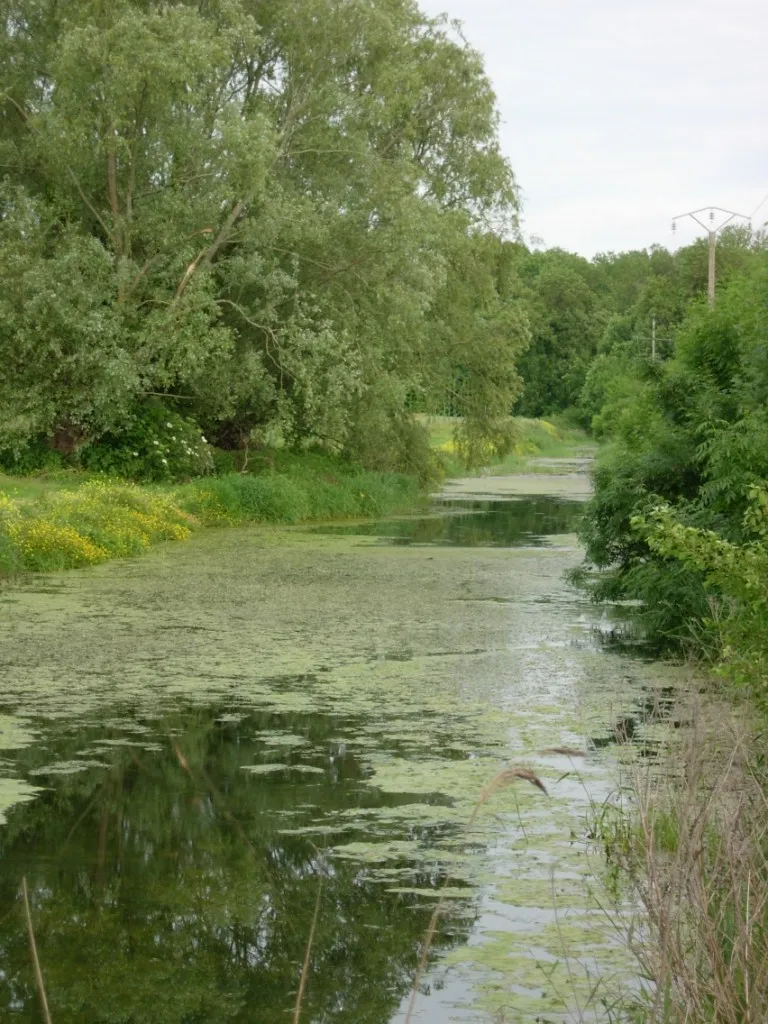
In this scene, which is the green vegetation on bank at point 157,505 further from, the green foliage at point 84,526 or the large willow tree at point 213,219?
the large willow tree at point 213,219

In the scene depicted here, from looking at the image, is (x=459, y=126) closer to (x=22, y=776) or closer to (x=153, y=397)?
(x=153, y=397)

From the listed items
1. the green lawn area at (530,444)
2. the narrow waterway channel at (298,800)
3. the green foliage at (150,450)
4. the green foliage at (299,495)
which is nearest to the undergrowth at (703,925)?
the narrow waterway channel at (298,800)

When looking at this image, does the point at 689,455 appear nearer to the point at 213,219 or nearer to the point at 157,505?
the point at 157,505

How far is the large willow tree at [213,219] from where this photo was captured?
2481cm

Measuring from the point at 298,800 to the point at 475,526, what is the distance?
19.5m

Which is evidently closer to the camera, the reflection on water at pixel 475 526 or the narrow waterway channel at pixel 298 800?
the narrow waterway channel at pixel 298 800

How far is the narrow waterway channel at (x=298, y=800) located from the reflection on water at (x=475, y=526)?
7.44 m

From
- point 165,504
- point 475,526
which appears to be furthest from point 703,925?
point 475,526

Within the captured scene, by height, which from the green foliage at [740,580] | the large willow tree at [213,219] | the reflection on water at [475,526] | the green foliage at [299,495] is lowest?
the reflection on water at [475,526]

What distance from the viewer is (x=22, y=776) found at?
8.15 m

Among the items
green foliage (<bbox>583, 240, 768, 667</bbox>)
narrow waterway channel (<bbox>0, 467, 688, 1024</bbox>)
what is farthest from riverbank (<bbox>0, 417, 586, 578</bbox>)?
green foliage (<bbox>583, 240, 768, 667</bbox>)

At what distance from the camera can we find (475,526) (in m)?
27.1

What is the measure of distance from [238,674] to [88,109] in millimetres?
16130

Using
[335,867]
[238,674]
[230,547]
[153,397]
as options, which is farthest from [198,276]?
[335,867]
